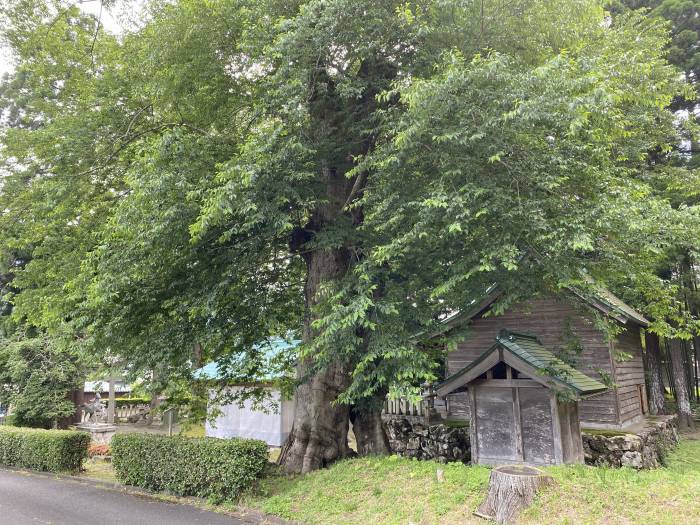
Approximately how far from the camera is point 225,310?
32.7 feet

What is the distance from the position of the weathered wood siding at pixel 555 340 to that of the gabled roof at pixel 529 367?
9.71ft

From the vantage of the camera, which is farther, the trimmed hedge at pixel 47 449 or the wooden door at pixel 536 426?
the trimmed hedge at pixel 47 449

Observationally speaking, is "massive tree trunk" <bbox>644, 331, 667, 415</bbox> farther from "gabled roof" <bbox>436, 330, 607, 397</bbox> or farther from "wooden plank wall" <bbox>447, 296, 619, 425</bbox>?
"gabled roof" <bbox>436, 330, 607, 397</bbox>

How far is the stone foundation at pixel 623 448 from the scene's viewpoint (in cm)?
1109

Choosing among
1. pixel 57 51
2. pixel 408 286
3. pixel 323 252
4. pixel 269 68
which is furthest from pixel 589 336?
pixel 57 51

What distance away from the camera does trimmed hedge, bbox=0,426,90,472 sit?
475 inches

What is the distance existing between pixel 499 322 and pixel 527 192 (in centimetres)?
779

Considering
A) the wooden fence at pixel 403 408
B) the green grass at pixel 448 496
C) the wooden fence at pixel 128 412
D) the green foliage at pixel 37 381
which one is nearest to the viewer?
the green grass at pixel 448 496

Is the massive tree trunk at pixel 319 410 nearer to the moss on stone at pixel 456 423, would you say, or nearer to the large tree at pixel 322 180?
the large tree at pixel 322 180

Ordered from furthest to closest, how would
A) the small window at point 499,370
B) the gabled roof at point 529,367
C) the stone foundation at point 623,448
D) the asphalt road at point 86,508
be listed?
1. the stone foundation at point 623,448
2. the small window at point 499,370
3. the gabled roof at point 529,367
4. the asphalt road at point 86,508

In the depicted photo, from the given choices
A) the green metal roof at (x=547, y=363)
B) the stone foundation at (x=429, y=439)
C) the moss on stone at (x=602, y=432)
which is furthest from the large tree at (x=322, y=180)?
the moss on stone at (x=602, y=432)

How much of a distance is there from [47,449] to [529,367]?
12349 millimetres

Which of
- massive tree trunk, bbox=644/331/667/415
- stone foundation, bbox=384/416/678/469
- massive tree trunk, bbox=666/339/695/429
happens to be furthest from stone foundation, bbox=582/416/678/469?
massive tree trunk, bbox=666/339/695/429

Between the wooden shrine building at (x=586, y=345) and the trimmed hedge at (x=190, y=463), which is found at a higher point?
the wooden shrine building at (x=586, y=345)
